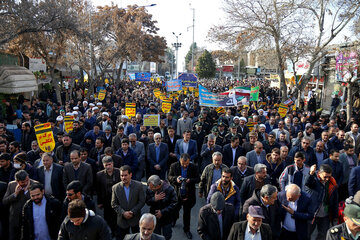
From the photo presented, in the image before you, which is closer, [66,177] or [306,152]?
[66,177]

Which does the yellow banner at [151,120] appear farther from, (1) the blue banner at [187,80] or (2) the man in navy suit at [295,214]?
(1) the blue banner at [187,80]

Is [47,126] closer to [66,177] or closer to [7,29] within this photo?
[66,177]

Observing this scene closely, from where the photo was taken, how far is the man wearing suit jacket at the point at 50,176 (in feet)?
17.2

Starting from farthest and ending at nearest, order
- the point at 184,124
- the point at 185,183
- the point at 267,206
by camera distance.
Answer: the point at 184,124 < the point at 185,183 < the point at 267,206

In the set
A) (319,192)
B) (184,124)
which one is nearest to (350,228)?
(319,192)

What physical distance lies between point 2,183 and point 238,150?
4.62m

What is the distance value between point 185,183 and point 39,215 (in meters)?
2.43

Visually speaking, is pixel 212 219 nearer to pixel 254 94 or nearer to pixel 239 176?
pixel 239 176

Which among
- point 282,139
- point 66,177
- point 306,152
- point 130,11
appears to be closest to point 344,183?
point 306,152

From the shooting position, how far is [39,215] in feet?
13.6

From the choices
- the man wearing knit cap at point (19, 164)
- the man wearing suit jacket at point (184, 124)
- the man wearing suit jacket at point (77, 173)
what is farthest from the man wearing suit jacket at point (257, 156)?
the man wearing knit cap at point (19, 164)

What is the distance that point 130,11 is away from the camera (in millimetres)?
36969

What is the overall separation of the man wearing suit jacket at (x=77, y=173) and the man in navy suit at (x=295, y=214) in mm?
3218

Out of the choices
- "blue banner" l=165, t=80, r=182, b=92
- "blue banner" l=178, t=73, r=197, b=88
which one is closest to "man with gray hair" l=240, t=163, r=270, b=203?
"blue banner" l=165, t=80, r=182, b=92
